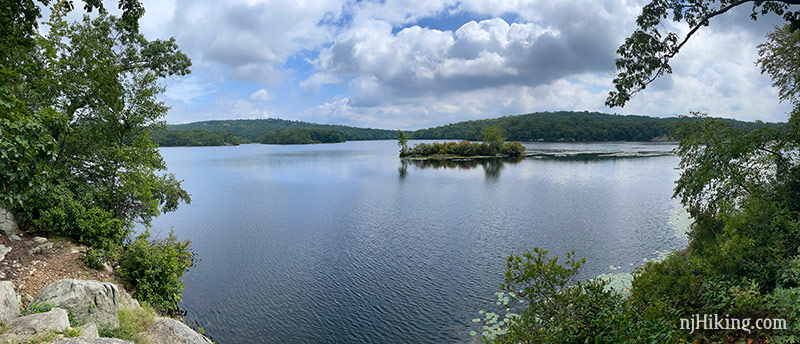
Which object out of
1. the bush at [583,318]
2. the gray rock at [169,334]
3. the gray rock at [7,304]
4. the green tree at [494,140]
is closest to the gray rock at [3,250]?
the gray rock at [7,304]

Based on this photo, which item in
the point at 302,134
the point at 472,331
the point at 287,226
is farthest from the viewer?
the point at 302,134

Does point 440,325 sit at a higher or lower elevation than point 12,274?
lower

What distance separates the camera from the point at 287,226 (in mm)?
28281

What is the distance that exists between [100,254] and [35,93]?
6149mm

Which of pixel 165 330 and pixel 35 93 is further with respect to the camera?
pixel 35 93

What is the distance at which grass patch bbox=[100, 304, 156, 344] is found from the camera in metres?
8.42

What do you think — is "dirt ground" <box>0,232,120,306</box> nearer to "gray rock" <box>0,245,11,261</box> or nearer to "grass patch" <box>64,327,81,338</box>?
"gray rock" <box>0,245,11,261</box>

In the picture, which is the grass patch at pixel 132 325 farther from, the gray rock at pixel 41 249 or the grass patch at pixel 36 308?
the gray rock at pixel 41 249

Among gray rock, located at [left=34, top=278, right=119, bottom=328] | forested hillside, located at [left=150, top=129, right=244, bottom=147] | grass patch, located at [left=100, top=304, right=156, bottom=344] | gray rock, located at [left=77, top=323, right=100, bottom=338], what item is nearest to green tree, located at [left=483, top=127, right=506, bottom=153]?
grass patch, located at [left=100, top=304, right=156, bottom=344]

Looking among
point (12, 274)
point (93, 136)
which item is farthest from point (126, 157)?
point (12, 274)

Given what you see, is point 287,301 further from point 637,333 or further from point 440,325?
point 637,333

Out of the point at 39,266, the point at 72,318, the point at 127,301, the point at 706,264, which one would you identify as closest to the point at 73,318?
the point at 72,318

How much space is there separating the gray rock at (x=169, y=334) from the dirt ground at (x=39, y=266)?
108 inches

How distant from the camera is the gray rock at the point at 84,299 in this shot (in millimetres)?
8023
